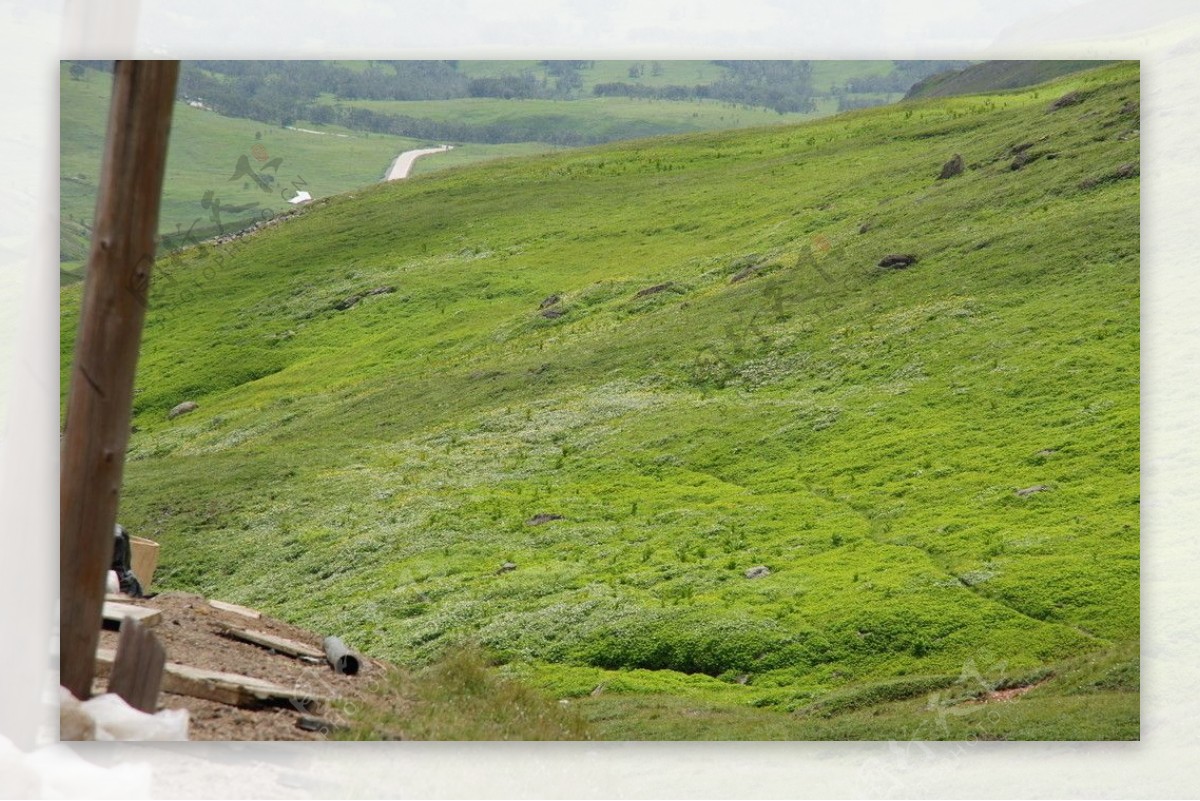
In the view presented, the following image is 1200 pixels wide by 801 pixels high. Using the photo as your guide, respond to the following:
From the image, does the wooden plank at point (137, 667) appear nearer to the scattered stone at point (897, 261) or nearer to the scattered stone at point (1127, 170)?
the scattered stone at point (897, 261)

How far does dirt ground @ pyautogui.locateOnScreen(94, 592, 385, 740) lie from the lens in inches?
458

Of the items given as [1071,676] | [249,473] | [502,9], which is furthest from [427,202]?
[1071,676]

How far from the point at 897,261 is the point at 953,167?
135 centimetres

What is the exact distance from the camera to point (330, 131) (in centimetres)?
1570

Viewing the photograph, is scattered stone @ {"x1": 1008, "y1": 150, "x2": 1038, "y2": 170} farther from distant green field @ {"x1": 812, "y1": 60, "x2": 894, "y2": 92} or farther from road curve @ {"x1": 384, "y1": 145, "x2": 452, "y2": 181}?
road curve @ {"x1": 384, "y1": 145, "x2": 452, "y2": 181}

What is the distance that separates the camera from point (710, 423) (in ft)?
51.5

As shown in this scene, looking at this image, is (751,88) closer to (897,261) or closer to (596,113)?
(596,113)

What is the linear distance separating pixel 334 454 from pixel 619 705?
15.9 ft

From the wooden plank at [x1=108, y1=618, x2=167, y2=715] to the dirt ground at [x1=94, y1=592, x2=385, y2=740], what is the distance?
106cm

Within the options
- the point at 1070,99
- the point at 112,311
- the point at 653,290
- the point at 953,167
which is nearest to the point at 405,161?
the point at 653,290

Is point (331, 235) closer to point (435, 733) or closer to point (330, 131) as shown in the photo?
point (330, 131)

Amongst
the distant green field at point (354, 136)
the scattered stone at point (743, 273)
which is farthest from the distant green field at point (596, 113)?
the scattered stone at point (743, 273)

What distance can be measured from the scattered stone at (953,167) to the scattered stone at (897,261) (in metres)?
1.03

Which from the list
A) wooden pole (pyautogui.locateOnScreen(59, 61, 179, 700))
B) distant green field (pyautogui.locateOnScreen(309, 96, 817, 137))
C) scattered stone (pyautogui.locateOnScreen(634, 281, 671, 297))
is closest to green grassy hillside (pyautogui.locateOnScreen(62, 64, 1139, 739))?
scattered stone (pyautogui.locateOnScreen(634, 281, 671, 297))
